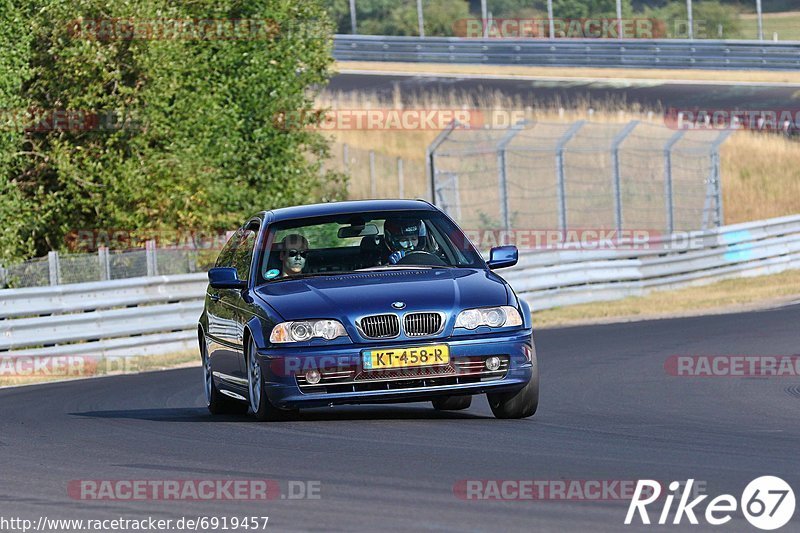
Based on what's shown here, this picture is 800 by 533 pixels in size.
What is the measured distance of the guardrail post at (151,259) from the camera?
20953 mm

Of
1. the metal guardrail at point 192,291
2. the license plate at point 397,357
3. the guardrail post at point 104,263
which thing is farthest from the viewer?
the guardrail post at point 104,263

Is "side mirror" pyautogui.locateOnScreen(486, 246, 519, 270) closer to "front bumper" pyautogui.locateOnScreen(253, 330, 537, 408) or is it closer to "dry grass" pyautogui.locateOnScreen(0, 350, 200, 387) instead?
"front bumper" pyautogui.locateOnScreen(253, 330, 537, 408)

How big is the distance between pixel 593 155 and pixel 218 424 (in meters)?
32.6

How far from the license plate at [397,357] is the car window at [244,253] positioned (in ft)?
5.51

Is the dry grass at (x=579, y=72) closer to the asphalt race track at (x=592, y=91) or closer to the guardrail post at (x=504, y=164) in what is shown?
the asphalt race track at (x=592, y=91)

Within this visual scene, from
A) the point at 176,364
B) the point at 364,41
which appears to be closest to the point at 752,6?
the point at 364,41

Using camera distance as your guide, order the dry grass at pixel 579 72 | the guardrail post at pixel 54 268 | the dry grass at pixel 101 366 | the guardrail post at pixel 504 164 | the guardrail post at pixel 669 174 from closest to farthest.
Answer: the dry grass at pixel 101 366 < the guardrail post at pixel 54 268 < the guardrail post at pixel 504 164 < the guardrail post at pixel 669 174 < the dry grass at pixel 579 72

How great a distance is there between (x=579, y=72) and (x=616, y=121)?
926cm

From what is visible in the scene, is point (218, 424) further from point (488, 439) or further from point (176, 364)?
point (176, 364)

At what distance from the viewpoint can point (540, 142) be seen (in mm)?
45281

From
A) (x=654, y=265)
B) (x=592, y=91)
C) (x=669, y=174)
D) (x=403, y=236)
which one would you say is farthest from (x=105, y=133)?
(x=592, y=91)

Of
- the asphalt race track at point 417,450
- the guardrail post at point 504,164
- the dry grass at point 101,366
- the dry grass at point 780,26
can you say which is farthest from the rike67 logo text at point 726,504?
the dry grass at point 780,26

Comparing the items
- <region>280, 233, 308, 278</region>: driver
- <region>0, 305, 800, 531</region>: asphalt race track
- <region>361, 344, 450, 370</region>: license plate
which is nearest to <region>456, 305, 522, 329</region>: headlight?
<region>361, 344, 450, 370</region>: license plate

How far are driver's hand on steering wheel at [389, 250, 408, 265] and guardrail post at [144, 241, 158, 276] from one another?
10.7 m
